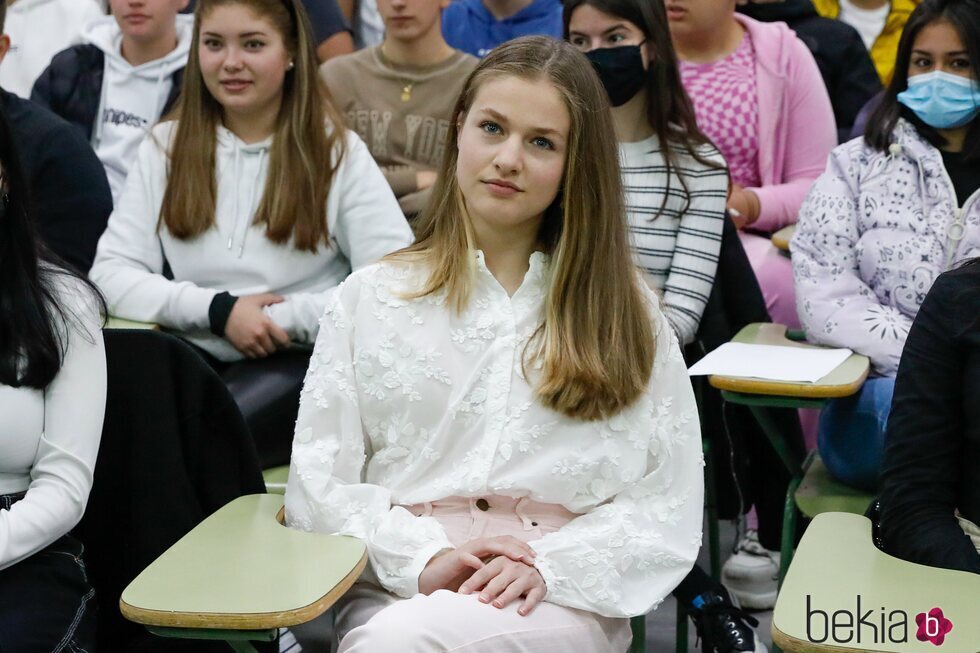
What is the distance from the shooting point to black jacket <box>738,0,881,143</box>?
359 centimetres

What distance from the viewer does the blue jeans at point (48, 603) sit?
1761 millimetres

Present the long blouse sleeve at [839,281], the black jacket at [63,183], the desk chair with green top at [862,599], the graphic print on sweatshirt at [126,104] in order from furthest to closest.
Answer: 1. the graphic print on sweatshirt at [126,104]
2. the black jacket at [63,183]
3. the long blouse sleeve at [839,281]
4. the desk chair with green top at [862,599]

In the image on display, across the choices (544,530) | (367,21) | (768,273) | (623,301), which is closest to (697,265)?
(768,273)

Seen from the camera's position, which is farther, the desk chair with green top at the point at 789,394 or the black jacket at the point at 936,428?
the desk chair with green top at the point at 789,394

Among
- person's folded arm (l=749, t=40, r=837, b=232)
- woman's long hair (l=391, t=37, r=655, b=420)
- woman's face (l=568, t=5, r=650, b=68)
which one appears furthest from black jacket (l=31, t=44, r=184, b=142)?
woman's long hair (l=391, t=37, r=655, b=420)

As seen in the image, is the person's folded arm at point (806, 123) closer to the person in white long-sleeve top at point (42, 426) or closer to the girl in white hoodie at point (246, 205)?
the girl in white hoodie at point (246, 205)

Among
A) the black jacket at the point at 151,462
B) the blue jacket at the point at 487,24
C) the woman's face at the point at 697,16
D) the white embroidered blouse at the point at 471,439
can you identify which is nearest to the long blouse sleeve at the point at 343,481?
the white embroidered blouse at the point at 471,439

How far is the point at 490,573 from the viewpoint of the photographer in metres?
1.76

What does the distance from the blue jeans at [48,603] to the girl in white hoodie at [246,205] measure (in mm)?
769

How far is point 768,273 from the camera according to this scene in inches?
123

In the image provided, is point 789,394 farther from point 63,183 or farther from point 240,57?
point 63,183

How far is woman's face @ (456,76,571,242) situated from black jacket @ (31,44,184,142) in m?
1.70

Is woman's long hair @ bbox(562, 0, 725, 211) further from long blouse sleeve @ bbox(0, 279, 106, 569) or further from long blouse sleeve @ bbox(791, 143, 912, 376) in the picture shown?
long blouse sleeve @ bbox(0, 279, 106, 569)

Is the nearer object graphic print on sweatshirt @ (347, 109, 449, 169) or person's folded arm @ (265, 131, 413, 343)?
person's folded arm @ (265, 131, 413, 343)
